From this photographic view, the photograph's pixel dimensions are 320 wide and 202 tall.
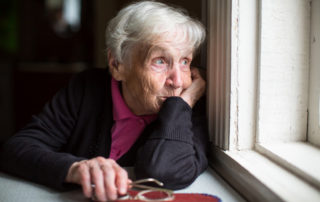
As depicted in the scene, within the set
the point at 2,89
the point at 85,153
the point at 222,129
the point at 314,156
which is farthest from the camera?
the point at 2,89

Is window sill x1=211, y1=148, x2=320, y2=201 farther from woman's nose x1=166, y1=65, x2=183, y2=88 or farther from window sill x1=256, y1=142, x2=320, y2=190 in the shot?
woman's nose x1=166, y1=65, x2=183, y2=88

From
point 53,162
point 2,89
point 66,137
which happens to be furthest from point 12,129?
point 53,162

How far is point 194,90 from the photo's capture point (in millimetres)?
1177

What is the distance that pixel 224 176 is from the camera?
0.99 meters

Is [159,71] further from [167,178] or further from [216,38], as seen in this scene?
[167,178]

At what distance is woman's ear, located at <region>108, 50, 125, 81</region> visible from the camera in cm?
126

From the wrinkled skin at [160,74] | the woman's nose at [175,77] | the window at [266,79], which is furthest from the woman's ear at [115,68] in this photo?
the window at [266,79]

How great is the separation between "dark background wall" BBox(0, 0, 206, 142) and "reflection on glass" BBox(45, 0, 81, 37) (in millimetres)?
16

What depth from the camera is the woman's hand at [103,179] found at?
0.80m

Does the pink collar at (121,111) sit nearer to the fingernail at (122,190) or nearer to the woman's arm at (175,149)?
the woman's arm at (175,149)

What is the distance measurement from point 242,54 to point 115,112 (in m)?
0.56

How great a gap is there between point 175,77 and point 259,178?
47cm

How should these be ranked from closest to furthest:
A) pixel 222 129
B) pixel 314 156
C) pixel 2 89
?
1. pixel 314 156
2. pixel 222 129
3. pixel 2 89

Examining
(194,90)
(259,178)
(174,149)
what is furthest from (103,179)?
(194,90)
